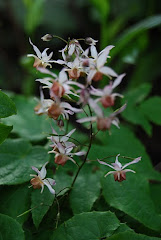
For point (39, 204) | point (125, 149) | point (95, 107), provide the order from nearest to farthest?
point (95, 107)
point (39, 204)
point (125, 149)

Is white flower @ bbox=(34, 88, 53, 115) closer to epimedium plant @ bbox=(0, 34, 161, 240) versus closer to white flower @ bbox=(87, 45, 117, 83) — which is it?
epimedium plant @ bbox=(0, 34, 161, 240)

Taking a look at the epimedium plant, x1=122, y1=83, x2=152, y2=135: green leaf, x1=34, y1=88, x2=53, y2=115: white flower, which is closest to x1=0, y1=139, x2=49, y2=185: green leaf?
the epimedium plant

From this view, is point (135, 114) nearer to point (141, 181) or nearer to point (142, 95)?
point (142, 95)

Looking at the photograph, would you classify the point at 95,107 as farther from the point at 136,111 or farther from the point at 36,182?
the point at 136,111

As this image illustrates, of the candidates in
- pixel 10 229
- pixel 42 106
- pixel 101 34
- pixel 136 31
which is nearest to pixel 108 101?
pixel 42 106

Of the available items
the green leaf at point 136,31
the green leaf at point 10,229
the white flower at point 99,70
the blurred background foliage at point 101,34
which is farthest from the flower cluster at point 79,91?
the green leaf at point 136,31

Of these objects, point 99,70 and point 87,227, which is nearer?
point 99,70

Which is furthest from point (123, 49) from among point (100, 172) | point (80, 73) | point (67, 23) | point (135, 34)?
point (80, 73)
